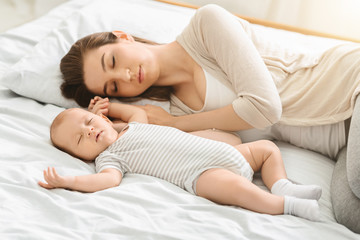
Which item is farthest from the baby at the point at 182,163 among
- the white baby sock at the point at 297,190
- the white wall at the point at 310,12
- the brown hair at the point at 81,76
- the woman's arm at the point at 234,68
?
the white wall at the point at 310,12

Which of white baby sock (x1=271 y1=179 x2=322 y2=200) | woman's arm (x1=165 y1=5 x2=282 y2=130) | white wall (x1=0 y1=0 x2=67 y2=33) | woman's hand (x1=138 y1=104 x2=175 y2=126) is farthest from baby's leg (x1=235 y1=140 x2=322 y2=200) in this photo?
white wall (x1=0 y1=0 x2=67 y2=33)

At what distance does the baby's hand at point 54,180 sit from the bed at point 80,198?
0.02 meters

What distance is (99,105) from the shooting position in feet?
4.85

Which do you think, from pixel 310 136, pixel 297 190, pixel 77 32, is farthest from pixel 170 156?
pixel 77 32

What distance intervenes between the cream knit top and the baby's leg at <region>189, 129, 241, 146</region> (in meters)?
0.08

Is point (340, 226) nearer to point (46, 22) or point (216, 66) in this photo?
point (216, 66)

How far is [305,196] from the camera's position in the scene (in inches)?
43.4

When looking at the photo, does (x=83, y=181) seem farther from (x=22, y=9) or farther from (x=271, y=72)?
(x=22, y=9)

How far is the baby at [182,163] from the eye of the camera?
3.47 feet

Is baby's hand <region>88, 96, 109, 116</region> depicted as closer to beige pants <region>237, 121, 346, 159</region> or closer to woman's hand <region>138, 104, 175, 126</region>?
woman's hand <region>138, 104, 175, 126</region>

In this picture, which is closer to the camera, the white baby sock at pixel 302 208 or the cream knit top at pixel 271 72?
the white baby sock at pixel 302 208

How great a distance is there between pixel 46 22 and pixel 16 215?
1.36 metres

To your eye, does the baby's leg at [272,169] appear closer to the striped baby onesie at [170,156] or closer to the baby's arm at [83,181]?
the striped baby onesie at [170,156]

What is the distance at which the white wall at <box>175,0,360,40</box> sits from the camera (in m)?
2.35
